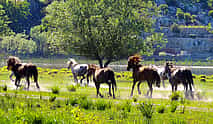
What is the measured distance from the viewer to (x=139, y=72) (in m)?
21.1

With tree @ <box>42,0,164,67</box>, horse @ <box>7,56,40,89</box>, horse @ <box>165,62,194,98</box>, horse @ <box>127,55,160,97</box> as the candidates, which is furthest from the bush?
horse @ <box>127,55,160,97</box>

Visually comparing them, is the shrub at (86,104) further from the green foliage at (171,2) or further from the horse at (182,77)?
the green foliage at (171,2)

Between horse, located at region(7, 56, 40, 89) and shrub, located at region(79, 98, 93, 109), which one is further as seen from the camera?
horse, located at region(7, 56, 40, 89)

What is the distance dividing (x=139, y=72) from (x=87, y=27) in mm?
16398

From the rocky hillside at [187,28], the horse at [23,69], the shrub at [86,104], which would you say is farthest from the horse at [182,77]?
the rocky hillside at [187,28]

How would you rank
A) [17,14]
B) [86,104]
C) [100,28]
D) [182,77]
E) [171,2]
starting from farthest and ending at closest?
1. [171,2]
2. [17,14]
3. [100,28]
4. [182,77]
5. [86,104]

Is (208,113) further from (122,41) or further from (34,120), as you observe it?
(122,41)

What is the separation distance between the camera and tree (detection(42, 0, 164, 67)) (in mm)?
36531

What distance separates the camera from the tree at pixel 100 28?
1438 inches

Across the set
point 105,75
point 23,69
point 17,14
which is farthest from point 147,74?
point 17,14

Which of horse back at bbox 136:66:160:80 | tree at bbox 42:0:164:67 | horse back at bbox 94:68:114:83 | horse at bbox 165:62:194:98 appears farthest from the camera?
tree at bbox 42:0:164:67

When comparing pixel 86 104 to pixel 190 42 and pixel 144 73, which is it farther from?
pixel 190 42

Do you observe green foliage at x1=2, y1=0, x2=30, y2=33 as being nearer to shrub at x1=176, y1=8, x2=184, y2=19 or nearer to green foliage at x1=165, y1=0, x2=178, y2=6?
shrub at x1=176, y1=8, x2=184, y2=19

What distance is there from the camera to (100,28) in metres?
36.9
